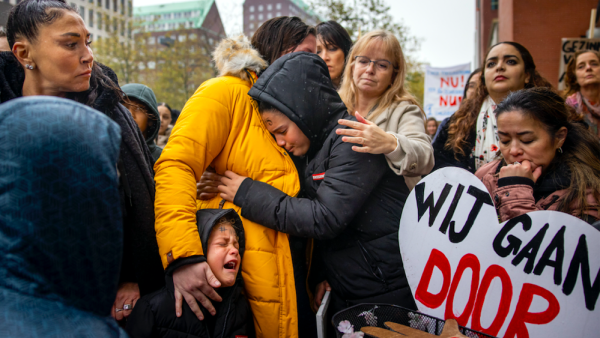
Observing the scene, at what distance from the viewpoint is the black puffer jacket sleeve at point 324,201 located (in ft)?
5.46

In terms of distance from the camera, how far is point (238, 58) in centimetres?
192

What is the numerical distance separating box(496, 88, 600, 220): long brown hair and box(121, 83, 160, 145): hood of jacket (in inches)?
105

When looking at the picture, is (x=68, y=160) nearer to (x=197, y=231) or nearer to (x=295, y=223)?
(x=197, y=231)

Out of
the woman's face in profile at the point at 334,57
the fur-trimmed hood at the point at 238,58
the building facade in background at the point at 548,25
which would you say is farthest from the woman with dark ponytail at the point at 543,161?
the building facade in background at the point at 548,25

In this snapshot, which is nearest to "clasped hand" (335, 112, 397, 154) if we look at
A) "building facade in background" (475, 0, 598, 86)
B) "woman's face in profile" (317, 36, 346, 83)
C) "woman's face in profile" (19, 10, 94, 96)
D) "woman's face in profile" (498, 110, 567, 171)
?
"woman's face in profile" (498, 110, 567, 171)

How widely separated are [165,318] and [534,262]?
1546 millimetres

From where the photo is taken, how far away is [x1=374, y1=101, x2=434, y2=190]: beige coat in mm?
1738

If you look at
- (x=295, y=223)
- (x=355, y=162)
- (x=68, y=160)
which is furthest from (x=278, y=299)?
(x=68, y=160)

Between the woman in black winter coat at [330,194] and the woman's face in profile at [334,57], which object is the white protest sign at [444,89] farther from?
the woman in black winter coat at [330,194]

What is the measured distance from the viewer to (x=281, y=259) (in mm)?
1776

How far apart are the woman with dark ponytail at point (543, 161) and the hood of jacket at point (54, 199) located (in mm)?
1594

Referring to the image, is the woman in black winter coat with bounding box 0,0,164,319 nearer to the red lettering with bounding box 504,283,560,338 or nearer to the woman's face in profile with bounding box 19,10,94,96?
the woman's face in profile with bounding box 19,10,94,96

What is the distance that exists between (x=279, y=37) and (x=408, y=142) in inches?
35.3

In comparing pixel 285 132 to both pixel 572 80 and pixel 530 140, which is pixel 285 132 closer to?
pixel 530 140
